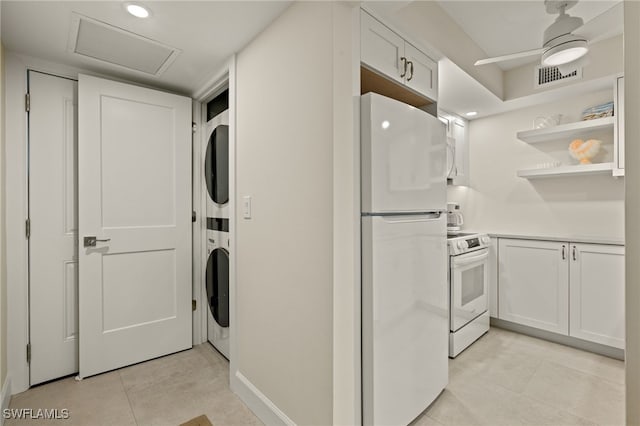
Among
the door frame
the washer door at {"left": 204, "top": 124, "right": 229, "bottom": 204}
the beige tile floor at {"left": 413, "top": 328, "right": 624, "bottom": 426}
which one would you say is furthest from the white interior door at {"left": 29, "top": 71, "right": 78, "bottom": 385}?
the beige tile floor at {"left": 413, "top": 328, "right": 624, "bottom": 426}

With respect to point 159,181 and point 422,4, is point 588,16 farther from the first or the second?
point 159,181

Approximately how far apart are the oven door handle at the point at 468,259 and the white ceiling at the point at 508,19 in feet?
5.64

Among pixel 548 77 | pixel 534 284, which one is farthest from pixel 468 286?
pixel 548 77

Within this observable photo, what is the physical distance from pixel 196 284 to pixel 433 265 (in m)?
2.00

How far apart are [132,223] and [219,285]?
81cm

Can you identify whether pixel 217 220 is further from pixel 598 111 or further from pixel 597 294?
pixel 598 111

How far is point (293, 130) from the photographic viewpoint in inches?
62.0

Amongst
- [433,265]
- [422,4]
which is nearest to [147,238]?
[433,265]

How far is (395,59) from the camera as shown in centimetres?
167

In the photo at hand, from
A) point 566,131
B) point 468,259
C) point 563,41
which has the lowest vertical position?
point 468,259

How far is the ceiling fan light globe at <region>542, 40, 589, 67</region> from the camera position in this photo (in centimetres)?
169

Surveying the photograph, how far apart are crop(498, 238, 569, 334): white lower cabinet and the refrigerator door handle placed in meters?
1.61

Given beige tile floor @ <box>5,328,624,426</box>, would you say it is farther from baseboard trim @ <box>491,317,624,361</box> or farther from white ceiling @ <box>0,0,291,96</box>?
white ceiling @ <box>0,0,291,96</box>

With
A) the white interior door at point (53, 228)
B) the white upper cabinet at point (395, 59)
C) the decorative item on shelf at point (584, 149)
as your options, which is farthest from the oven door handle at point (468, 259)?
the white interior door at point (53, 228)
